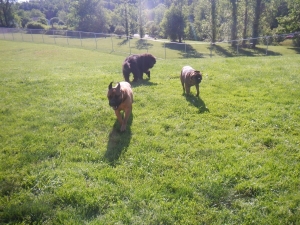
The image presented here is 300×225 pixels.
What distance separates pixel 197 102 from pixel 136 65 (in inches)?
142

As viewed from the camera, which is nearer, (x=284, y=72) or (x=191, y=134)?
(x=191, y=134)

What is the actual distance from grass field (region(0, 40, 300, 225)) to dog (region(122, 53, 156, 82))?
6.24 ft

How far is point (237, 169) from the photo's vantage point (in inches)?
166

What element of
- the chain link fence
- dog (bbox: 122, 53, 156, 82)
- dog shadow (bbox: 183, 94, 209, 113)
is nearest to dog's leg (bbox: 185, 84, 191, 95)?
dog shadow (bbox: 183, 94, 209, 113)

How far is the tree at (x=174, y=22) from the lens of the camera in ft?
151

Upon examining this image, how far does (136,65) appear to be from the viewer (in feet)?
32.2

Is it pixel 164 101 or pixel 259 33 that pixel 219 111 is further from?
pixel 259 33

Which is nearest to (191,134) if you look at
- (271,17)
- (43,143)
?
(43,143)

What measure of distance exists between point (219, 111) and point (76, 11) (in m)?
69.8

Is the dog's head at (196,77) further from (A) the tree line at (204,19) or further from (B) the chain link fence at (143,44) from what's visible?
(A) the tree line at (204,19)

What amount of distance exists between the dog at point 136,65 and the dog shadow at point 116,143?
3876 millimetres

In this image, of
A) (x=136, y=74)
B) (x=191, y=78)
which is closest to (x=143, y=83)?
(x=136, y=74)

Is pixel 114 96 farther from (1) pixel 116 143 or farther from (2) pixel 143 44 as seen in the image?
(2) pixel 143 44

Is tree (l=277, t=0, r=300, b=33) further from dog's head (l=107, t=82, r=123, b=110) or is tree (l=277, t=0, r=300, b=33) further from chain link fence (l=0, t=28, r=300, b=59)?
dog's head (l=107, t=82, r=123, b=110)
